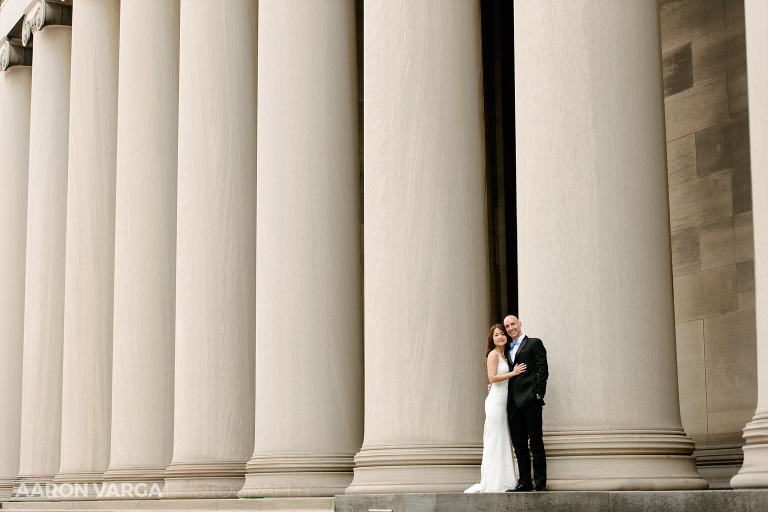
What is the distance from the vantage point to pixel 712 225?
83.9 meters

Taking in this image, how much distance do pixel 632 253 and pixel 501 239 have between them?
60.9 metres

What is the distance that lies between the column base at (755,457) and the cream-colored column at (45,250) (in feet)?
275

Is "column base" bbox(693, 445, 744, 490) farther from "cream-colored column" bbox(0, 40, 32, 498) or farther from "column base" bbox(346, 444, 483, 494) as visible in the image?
"cream-colored column" bbox(0, 40, 32, 498)

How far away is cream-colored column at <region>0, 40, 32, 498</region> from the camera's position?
12875cm

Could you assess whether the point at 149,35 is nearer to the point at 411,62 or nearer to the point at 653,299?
the point at 411,62

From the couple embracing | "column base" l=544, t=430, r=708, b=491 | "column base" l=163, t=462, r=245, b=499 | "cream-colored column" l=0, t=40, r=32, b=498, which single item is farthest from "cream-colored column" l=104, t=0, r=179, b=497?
"column base" l=544, t=430, r=708, b=491

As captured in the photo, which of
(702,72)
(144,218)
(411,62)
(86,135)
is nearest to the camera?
(411,62)

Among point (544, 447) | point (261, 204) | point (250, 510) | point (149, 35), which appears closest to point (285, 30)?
point (261, 204)

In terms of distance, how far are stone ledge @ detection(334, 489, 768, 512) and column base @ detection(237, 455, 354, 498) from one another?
2143 centimetres

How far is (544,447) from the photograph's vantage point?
2194 inches

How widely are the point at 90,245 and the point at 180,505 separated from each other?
34193mm

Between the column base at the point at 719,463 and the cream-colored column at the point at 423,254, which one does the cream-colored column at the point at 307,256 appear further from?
the column base at the point at 719,463

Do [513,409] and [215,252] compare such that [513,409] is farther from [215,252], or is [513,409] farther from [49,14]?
[49,14]

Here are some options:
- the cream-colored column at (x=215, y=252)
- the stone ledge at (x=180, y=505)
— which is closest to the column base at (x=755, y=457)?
the stone ledge at (x=180, y=505)
